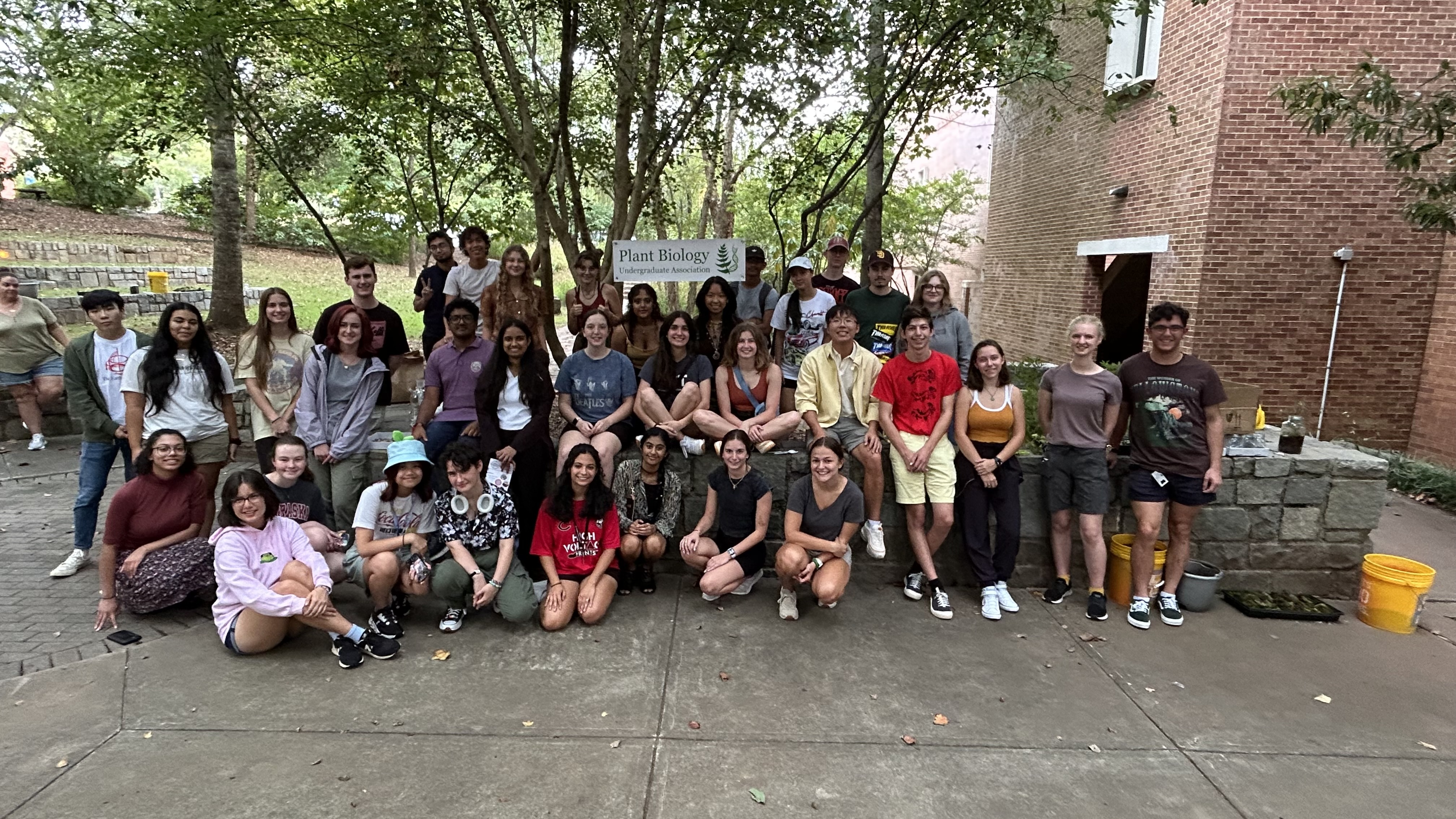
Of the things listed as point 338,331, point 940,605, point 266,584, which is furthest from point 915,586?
point 338,331

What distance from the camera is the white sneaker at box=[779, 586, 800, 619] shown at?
14.3 ft

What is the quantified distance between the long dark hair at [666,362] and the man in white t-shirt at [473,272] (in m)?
1.70

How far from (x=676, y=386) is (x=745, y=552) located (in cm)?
121

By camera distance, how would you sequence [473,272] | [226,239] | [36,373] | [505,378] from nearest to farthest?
[505,378] → [473,272] → [36,373] → [226,239]

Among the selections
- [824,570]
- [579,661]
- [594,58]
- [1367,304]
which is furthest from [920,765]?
[1367,304]

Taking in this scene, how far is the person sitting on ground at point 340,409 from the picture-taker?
4.74 meters

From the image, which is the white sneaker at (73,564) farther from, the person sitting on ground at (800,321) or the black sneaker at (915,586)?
the black sneaker at (915,586)

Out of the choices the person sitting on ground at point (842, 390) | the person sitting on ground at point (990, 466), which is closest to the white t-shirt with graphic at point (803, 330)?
the person sitting on ground at point (842, 390)

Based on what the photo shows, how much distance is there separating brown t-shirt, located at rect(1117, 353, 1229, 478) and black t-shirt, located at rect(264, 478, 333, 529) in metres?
4.68

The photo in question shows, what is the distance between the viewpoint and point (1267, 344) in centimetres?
859

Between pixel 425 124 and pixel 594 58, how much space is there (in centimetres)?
201

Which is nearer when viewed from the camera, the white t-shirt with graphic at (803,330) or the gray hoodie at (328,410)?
the gray hoodie at (328,410)

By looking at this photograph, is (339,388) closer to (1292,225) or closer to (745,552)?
(745,552)

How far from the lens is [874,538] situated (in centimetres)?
457
